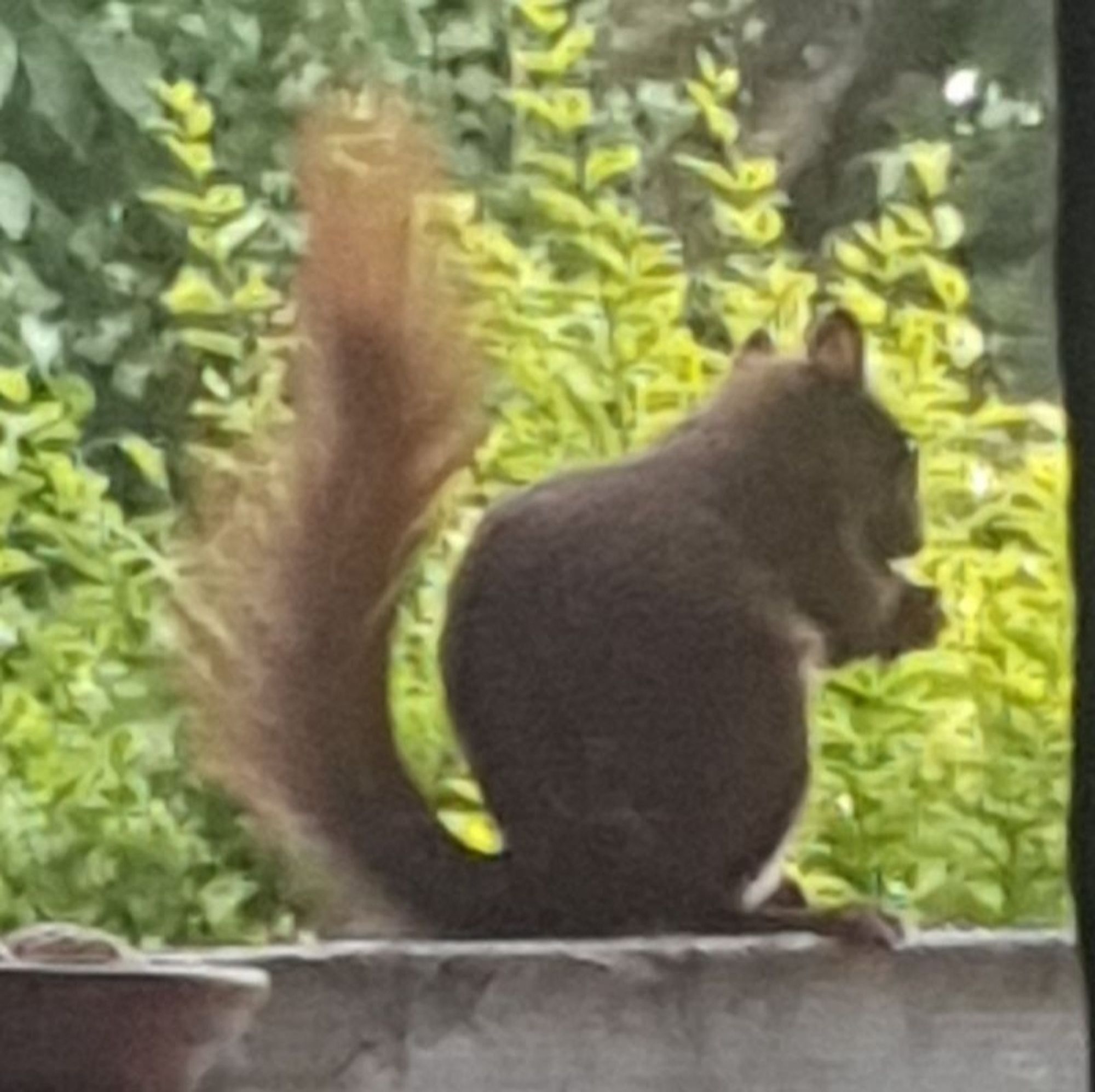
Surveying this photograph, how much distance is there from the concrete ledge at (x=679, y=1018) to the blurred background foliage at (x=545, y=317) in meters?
0.02

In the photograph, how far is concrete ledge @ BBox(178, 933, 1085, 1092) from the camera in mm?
711

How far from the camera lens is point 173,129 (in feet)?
2.37

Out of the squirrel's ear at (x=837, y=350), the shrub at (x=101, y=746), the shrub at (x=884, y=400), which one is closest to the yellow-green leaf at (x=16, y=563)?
the shrub at (x=101, y=746)

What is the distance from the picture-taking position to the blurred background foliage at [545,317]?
2.34 feet

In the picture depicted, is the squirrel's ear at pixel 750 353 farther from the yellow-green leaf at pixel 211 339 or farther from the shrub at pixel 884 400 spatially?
the yellow-green leaf at pixel 211 339

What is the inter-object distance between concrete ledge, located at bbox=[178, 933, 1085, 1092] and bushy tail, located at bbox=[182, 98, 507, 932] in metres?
0.02

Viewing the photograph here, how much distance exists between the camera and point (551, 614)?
28.2 inches

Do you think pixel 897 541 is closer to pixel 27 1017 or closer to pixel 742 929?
pixel 742 929

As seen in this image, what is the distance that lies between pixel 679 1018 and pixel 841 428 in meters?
0.17

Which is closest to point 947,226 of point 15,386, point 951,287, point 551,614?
point 951,287

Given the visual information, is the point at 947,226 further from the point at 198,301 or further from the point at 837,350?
the point at 198,301

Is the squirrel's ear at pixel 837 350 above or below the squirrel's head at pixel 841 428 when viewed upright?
above

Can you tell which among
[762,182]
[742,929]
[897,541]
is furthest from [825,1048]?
[762,182]

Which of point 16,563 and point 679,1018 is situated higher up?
point 16,563
